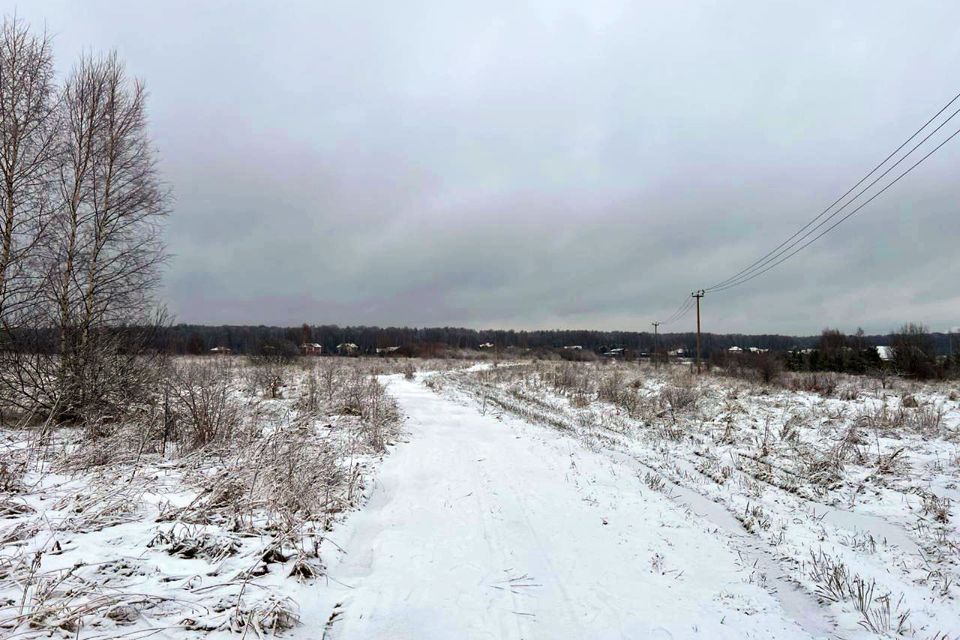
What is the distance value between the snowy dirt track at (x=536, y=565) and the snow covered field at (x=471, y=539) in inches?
1.0

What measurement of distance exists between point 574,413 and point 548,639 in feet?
44.6

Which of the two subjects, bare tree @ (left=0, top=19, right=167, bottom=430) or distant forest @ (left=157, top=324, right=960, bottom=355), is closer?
bare tree @ (left=0, top=19, right=167, bottom=430)

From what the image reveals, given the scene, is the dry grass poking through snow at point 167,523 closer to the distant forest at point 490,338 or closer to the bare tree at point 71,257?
the bare tree at point 71,257

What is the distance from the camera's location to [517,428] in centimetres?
1245

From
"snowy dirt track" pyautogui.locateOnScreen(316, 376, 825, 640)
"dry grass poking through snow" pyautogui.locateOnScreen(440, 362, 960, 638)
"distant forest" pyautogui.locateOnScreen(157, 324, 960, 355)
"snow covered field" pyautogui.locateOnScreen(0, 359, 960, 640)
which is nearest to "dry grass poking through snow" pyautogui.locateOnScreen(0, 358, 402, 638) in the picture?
"snow covered field" pyautogui.locateOnScreen(0, 359, 960, 640)

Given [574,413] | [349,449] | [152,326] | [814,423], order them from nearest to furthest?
[349,449], [152,326], [814,423], [574,413]

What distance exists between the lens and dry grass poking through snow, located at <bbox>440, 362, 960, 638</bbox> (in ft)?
13.7

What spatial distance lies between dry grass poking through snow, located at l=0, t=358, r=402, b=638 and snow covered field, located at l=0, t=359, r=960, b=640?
0.08 ft

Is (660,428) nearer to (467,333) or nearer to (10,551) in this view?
(10,551)

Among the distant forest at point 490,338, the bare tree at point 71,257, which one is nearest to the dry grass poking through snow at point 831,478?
the bare tree at point 71,257

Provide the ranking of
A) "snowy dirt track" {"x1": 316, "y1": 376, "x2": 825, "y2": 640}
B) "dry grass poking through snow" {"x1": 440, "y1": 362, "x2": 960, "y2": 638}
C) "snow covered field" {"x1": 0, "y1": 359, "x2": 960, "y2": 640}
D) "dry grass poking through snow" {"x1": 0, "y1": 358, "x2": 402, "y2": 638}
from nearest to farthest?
"dry grass poking through snow" {"x1": 0, "y1": 358, "x2": 402, "y2": 638} → "snow covered field" {"x1": 0, "y1": 359, "x2": 960, "y2": 640} → "snowy dirt track" {"x1": 316, "y1": 376, "x2": 825, "y2": 640} → "dry grass poking through snow" {"x1": 440, "y1": 362, "x2": 960, "y2": 638}

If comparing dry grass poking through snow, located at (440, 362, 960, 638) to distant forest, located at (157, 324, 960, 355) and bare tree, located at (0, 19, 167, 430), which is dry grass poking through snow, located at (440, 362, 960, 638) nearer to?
bare tree, located at (0, 19, 167, 430)

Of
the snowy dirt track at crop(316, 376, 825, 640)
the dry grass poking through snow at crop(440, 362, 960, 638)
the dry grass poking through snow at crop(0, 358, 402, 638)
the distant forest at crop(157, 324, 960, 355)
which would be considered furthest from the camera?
the distant forest at crop(157, 324, 960, 355)

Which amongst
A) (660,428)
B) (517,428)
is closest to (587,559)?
(517,428)
